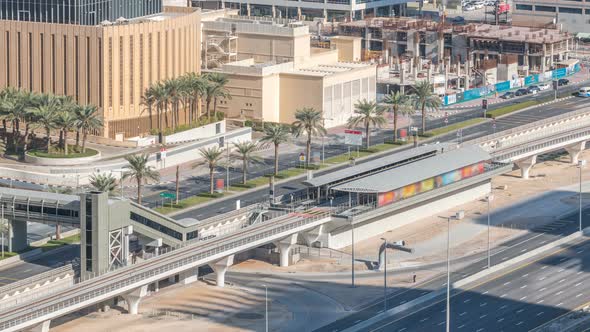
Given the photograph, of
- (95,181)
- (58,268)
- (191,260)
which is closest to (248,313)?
(191,260)

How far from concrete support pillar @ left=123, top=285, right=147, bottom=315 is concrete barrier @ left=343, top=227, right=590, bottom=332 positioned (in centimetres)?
2043

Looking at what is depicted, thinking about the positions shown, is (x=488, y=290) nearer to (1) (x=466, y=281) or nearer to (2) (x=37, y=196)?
(1) (x=466, y=281)

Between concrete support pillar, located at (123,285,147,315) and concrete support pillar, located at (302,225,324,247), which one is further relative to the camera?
concrete support pillar, located at (302,225,324,247)

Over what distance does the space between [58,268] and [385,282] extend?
32.7m

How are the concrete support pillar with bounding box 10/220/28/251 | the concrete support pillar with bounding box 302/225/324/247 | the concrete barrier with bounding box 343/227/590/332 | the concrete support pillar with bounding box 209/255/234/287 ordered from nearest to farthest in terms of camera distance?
the concrete barrier with bounding box 343/227/590/332 → the concrete support pillar with bounding box 209/255/234/287 → the concrete support pillar with bounding box 10/220/28/251 → the concrete support pillar with bounding box 302/225/324/247

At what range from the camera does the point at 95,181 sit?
7308 inches

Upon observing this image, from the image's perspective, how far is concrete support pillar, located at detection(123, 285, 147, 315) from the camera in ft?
528

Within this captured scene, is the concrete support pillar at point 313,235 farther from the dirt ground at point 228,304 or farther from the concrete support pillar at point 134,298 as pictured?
the concrete support pillar at point 134,298

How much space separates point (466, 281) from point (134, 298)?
36.3m

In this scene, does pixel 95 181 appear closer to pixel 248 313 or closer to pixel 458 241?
pixel 248 313

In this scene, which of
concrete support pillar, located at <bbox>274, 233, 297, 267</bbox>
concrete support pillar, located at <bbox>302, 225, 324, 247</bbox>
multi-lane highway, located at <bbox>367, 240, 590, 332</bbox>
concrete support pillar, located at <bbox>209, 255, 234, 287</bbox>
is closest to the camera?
multi-lane highway, located at <bbox>367, 240, 590, 332</bbox>

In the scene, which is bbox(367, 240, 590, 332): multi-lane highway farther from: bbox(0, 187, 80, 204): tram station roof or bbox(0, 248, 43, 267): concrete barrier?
bbox(0, 248, 43, 267): concrete barrier

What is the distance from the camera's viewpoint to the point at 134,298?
161500mm

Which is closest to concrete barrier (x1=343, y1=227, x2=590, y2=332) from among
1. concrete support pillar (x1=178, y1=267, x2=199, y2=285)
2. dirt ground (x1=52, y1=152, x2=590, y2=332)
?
dirt ground (x1=52, y1=152, x2=590, y2=332)
